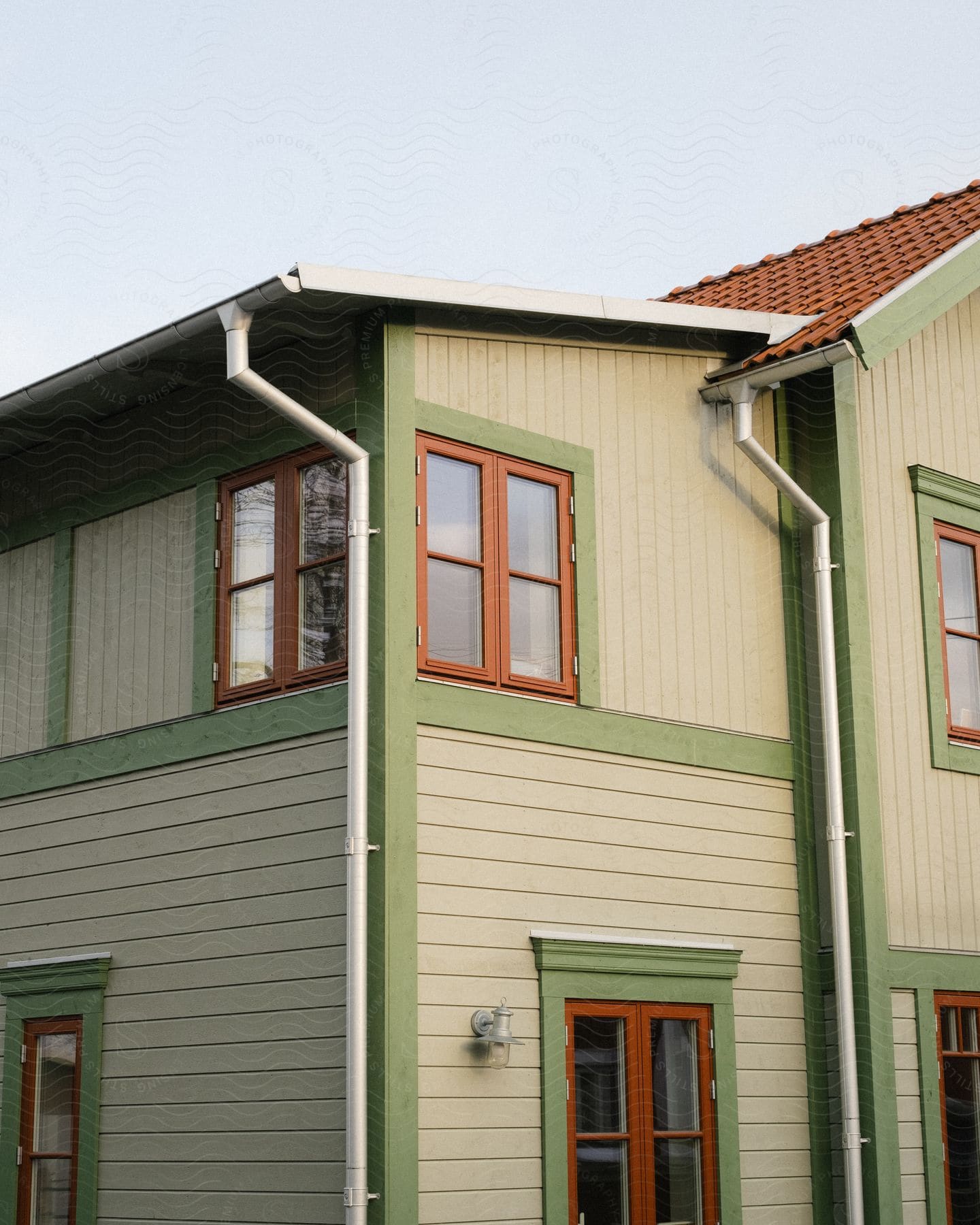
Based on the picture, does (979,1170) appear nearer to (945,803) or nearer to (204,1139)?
(945,803)

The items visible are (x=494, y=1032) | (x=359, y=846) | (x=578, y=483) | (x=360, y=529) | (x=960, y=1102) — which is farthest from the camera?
(x=960, y=1102)

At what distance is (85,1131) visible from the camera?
352 inches

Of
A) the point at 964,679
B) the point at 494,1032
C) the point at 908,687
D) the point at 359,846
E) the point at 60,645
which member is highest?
the point at 60,645

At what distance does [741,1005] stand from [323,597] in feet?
10.8

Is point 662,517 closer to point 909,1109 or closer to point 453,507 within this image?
point 453,507

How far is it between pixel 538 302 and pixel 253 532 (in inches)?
78.9

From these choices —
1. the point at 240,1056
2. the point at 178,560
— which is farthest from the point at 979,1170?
the point at 178,560

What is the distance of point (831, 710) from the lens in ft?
31.8

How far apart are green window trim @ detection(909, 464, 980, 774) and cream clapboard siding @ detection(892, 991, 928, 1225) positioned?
1594 millimetres

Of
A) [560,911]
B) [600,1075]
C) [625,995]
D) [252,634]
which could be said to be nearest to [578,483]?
[252,634]

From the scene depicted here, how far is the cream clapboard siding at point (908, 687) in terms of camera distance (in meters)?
9.99

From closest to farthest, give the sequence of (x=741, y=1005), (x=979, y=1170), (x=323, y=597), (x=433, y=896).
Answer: (x=433, y=896), (x=323, y=597), (x=741, y=1005), (x=979, y=1170)

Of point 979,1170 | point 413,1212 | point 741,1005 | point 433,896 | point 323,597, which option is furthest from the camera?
point 979,1170

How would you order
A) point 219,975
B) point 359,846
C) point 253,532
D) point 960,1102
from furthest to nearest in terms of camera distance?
1. point 960,1102
2. point 253,532
3. point 219,975
4. point 359,846
